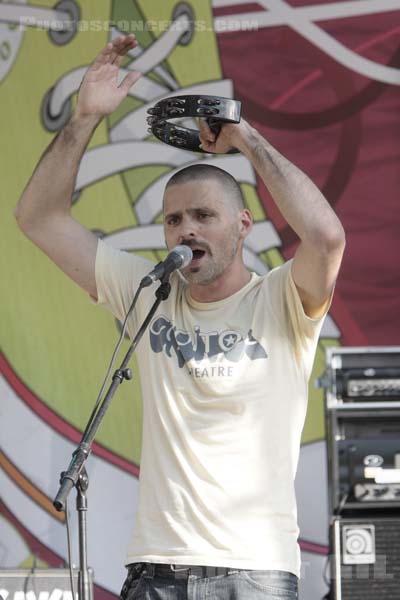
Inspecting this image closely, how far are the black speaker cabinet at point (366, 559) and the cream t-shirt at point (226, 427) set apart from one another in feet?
2.45

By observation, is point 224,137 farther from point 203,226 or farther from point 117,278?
point 117,278

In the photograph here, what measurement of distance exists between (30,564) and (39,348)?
0.83 metres

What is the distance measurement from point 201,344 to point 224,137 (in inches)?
19.6

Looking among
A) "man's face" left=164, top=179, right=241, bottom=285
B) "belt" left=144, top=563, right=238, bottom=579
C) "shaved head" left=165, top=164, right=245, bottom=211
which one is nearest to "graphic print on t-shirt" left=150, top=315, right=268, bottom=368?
"man's face" left=164, top=179, right=241, bottom=285

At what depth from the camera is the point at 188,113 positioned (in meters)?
2.54

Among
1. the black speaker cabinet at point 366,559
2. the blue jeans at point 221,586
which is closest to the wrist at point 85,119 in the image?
the blue jeans at point 221,586

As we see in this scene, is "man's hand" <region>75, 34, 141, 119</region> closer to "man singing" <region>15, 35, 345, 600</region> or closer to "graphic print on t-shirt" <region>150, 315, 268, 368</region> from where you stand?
"man singing" <region>15, 35, 345, 600</region>

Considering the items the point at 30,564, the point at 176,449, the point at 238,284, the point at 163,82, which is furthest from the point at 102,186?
the point at 176,449

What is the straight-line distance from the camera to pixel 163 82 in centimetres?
452

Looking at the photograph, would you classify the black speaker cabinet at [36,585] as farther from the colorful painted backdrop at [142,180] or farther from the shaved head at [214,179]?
the shaved head at [214,179]

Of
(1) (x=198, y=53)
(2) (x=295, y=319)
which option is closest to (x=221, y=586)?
(2) (x=295, y=319)

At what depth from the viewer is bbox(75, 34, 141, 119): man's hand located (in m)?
2.80

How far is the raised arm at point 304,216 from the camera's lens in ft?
8.57

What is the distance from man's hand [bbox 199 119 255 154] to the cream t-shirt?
12.9 inches
